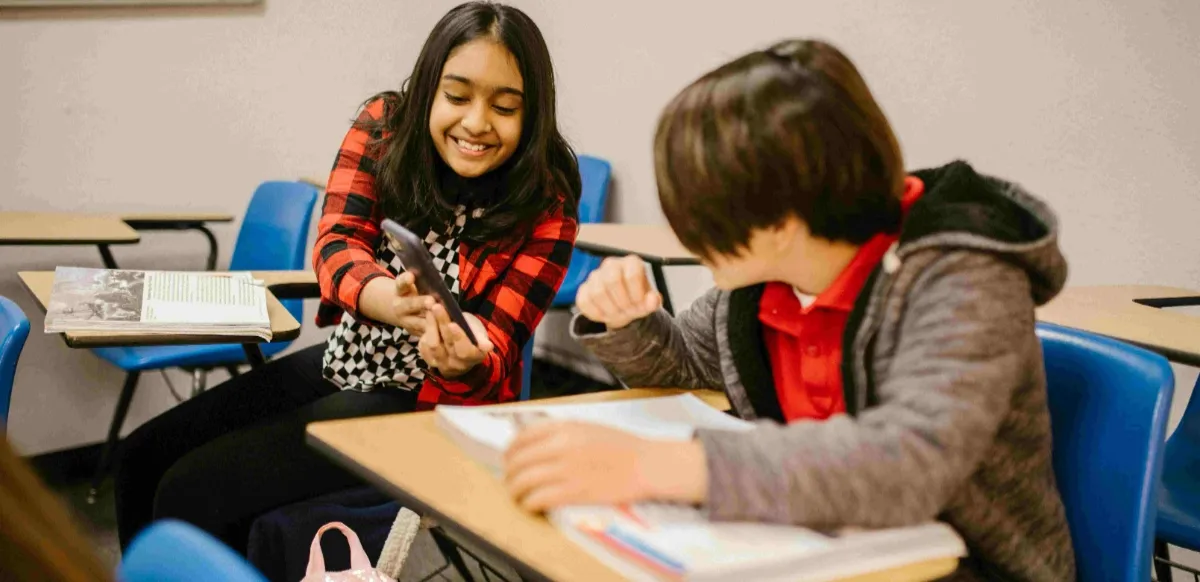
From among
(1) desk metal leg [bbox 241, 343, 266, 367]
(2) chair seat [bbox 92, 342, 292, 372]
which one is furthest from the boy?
(2) chair seat [bbox 92, 342, 292, 372]

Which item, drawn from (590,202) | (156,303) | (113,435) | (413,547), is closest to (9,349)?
(156,303)

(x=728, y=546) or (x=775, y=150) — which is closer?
(x=728, y=546)

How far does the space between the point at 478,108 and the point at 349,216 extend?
31 centimetres

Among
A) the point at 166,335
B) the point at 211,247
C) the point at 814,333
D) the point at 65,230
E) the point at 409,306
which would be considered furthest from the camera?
the point at 211,247

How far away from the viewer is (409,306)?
140 centimetres

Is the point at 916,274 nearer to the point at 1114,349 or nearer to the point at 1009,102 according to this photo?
the point at 1114,349

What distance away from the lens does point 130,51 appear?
2.85 meters

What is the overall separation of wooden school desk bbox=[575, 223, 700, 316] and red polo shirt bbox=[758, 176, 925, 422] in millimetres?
1240

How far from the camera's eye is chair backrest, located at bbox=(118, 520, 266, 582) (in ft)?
2.12

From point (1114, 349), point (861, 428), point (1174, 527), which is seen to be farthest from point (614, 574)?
point (1174, 527)

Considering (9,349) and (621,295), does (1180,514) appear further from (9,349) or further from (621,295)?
(9,349)

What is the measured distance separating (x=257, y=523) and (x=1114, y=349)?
3.77 ft

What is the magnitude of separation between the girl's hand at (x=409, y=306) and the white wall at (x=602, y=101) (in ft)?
5.92

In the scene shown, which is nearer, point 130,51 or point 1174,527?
point 1174,527
